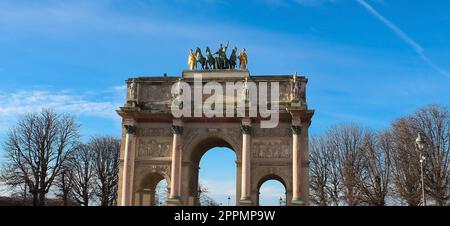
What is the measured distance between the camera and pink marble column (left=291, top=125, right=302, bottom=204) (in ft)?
126

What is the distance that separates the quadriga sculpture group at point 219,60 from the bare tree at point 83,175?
18992mm

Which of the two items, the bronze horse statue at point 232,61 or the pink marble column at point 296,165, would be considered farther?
the bronze horse statue at point 232,61

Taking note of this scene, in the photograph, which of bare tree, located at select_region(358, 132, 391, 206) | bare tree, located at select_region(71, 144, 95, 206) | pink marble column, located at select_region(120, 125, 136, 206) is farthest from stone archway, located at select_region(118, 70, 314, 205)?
bare tree, located at select_region(71, 144, 95, 206)

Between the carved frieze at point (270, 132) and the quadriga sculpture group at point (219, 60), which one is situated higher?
the quadriga sculpture group at point (219, 60)

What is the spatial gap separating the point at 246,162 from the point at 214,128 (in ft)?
12.8

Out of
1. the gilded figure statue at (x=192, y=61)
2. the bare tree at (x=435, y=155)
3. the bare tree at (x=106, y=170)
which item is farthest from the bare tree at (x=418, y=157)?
the bare tree at (x=106, y=170)

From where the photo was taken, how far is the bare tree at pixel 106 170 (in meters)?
56.7

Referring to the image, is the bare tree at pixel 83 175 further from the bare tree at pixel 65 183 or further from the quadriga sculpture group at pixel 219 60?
the quadriga sculpture group at pixel 219 60

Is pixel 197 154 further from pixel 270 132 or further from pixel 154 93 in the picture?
pixel 270 132

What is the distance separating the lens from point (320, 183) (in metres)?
51.3

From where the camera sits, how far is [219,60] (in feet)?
141

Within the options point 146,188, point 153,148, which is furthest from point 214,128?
point 146,188
